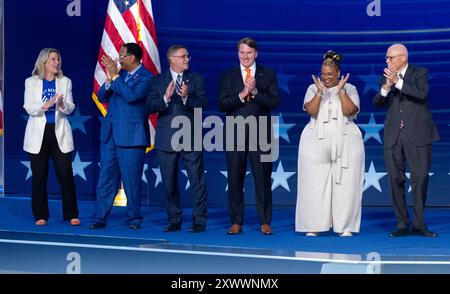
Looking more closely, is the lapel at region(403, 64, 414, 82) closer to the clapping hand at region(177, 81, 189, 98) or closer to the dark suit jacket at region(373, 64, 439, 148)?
the dark suit jacket at region(373, 64, 439, 148)

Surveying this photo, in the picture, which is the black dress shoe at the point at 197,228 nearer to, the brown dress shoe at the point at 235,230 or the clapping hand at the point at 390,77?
the brown dress shoe at the point at 235,230

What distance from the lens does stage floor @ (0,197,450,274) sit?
6.91 meters

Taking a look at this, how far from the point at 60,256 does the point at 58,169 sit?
2071 millimetres

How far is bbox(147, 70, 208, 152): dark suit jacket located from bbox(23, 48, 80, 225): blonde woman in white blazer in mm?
877

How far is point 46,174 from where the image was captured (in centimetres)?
940

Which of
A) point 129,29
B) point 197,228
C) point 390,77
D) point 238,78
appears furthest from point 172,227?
point 129,29

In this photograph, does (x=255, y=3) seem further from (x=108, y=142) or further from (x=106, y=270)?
(x=106, y=270)

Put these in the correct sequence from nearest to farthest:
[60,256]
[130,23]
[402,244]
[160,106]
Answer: [60,256] < [402,244] < [160,106] < [130,23]

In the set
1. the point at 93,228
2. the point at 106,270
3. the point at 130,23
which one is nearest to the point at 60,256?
the point at 106,270

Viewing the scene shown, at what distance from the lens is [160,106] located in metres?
8.68

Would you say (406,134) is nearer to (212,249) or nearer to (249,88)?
(249,88)

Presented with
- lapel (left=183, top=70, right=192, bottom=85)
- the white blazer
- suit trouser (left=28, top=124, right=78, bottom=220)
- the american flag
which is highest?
the american flag

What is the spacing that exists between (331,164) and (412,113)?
0.77m

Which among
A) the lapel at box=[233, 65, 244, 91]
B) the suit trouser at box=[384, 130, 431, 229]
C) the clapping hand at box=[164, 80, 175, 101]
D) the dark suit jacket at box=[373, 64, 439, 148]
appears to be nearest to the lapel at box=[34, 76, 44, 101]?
the clapping hand at box=[164, 80, 175, 101]
